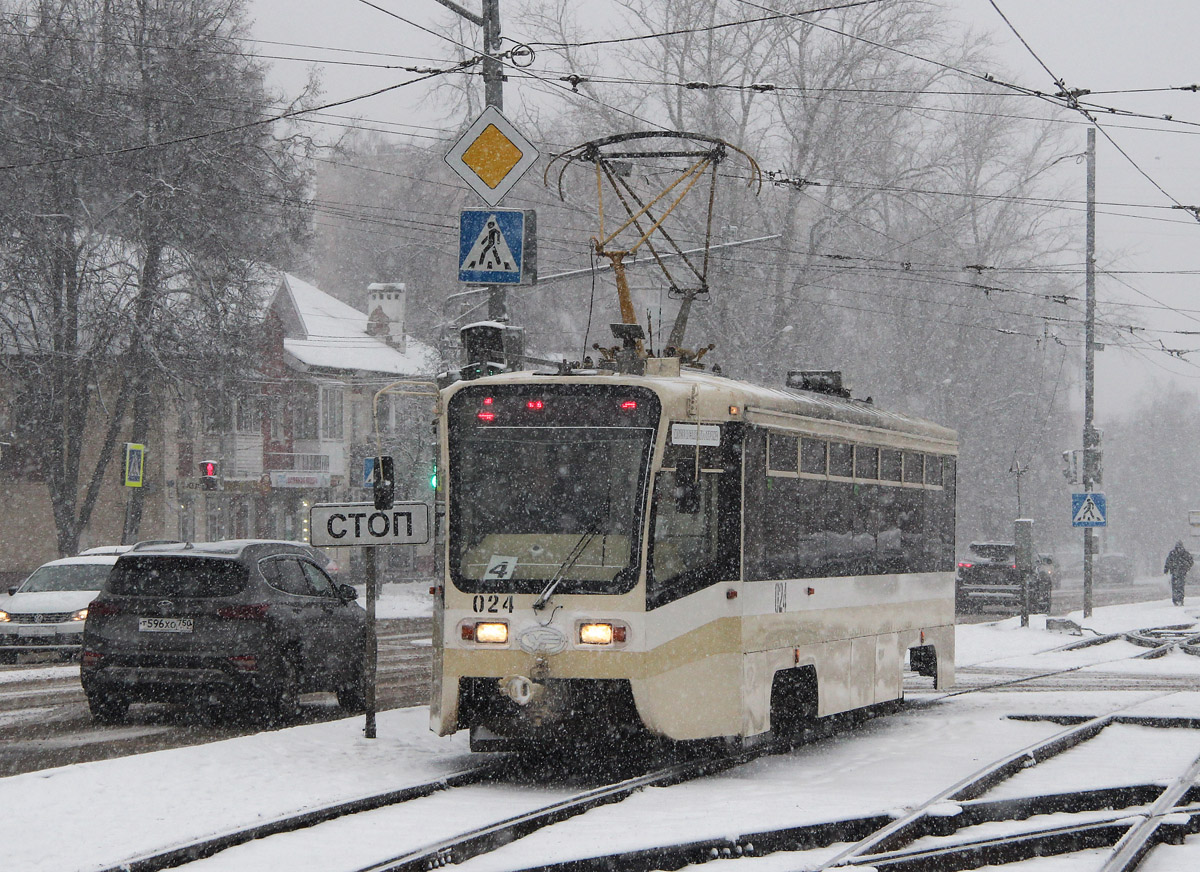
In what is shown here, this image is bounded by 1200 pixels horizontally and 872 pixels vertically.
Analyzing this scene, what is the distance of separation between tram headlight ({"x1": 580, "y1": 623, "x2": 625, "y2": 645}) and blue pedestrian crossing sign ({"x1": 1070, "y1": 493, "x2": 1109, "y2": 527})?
24.0 m

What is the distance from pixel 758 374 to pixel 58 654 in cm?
2338

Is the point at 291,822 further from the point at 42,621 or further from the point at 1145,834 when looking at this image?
the point at 42,621

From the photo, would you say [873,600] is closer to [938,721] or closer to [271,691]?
Answer: [938,721]

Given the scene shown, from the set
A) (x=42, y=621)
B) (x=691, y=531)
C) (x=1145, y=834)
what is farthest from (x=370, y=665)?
(x=42, y=621)

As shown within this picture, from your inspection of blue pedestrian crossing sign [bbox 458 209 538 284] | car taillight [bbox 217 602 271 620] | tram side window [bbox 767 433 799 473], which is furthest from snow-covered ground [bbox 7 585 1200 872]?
blue pedestrian crossing sign [bbox 458 209 538 284]

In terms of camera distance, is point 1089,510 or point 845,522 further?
point 1089,510

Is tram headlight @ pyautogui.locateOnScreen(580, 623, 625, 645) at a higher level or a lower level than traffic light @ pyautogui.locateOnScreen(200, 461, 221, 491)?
lower

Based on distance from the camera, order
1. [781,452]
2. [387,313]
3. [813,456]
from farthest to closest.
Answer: [387,313]
[813,456]
[781,452]

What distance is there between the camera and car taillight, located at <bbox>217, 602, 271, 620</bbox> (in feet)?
46.8

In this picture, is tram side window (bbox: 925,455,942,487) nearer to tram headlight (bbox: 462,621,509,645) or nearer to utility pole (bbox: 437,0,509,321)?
utility pole (bbox: 437,0,509,321)

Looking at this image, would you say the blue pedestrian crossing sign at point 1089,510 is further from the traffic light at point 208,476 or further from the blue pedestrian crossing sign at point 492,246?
the blue pedestrian crossing sign at point 492,246

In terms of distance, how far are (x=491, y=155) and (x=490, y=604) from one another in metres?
5.40

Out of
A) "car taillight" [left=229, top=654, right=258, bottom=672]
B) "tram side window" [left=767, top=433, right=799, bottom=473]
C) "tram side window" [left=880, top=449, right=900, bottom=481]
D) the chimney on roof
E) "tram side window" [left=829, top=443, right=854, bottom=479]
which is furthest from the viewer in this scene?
the chimney on roof

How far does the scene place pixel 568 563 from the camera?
10953 mm
